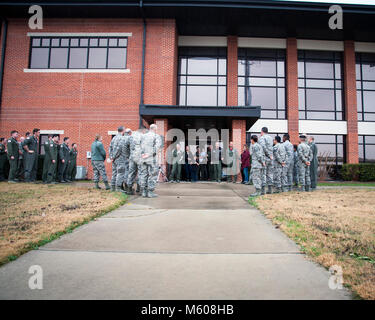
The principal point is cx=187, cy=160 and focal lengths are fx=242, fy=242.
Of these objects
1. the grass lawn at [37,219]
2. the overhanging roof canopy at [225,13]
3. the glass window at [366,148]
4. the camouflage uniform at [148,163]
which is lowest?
the grass lawn at [37,219]

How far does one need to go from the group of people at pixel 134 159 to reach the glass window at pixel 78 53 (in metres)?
9.20

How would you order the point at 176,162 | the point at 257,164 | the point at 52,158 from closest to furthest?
1. the point at 257,164
2. the point at 52,158
3. the point at 176,162

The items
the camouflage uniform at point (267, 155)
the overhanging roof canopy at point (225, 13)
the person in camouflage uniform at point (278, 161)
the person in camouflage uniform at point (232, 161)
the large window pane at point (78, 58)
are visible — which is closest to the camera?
the camouflage uniform at point (267, 155)

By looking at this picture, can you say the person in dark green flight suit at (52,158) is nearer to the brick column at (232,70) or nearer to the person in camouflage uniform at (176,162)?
the person in camouflage uniform at (176,162)

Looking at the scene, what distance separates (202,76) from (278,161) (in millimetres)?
10802

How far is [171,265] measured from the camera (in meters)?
2.20

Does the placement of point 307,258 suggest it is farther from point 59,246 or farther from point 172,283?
point 59,246

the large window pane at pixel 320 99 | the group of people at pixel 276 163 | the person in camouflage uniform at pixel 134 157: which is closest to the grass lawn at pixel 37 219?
the person in camouflage uniform at pixel 134 157

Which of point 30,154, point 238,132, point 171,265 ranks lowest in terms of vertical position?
point 171,265

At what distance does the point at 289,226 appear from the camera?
354 centimetres

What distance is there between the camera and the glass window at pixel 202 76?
659 inches

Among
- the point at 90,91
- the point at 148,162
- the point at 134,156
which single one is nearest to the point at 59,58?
the point at 90,91

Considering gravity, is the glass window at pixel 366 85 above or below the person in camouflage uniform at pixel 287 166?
above

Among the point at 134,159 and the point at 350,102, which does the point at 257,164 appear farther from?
the point at 350,102
